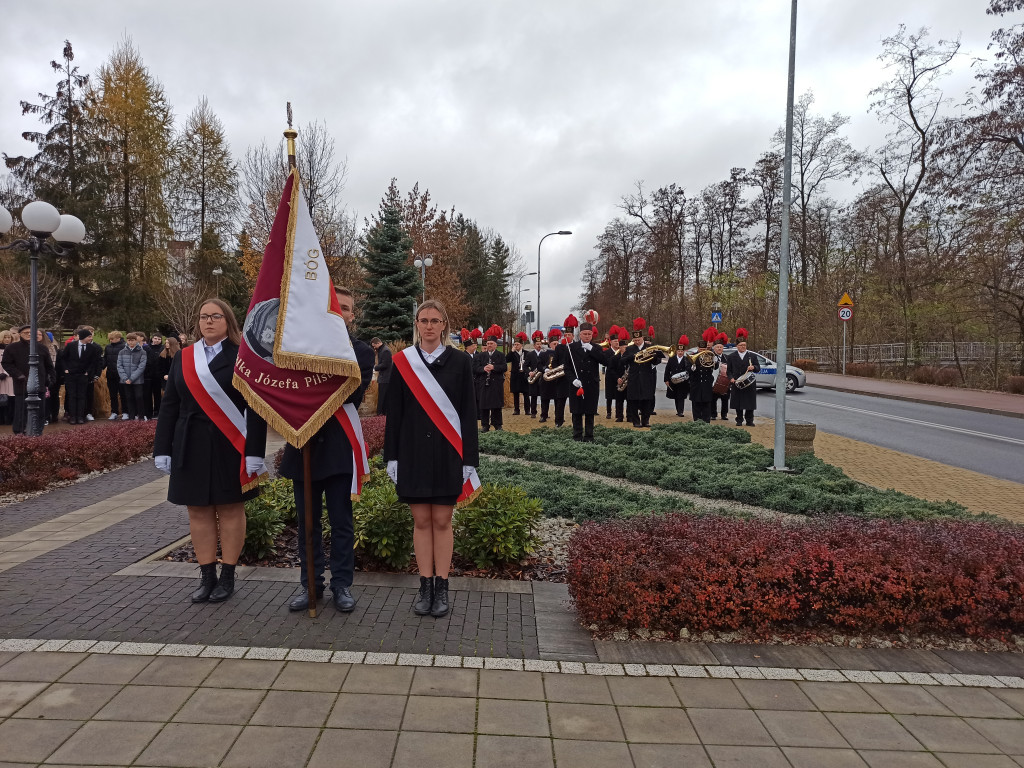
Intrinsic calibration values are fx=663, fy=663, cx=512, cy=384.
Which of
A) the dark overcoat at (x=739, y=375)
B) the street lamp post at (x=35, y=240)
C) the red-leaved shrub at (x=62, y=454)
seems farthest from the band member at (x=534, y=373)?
the street lamp post at (x=35, y=240)

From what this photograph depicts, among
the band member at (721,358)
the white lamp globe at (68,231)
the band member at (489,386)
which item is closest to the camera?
the white lamp globe at (68,231)

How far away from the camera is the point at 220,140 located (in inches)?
1511

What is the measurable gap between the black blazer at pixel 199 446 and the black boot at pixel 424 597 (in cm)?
125

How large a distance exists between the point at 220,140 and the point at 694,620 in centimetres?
4193

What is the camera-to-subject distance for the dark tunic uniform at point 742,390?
14766 mm

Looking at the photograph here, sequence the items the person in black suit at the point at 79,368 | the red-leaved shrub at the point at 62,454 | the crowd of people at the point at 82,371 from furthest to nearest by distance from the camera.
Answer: the person in black suit at the point at 79,368
the crowd of people at the point at 82,371
the red-leaved shrub at the point at 62,454

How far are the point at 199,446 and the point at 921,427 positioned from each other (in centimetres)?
1619

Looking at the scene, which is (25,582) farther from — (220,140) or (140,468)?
(220,140)

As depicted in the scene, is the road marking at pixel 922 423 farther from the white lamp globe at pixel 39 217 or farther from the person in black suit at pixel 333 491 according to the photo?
the white lamp globe at pixel 39 217

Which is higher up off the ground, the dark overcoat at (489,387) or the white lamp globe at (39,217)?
the white lamp globe at (39,217)

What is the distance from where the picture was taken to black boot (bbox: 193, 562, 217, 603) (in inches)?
162

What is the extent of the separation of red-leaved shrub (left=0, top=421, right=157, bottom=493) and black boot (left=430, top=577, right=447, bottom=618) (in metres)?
6.34

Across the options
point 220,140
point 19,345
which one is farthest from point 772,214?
point 19,345

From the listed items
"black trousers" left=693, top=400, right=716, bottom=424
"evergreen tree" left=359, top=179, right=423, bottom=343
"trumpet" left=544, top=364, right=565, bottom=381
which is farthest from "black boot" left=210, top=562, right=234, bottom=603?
"evergreen tree" left=359, top=179, right=423, bottom=343
